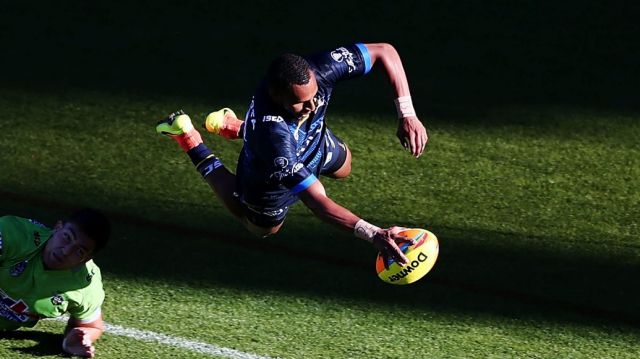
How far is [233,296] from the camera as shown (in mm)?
8109

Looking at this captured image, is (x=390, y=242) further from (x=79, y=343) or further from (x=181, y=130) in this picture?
(x=181, y=130)

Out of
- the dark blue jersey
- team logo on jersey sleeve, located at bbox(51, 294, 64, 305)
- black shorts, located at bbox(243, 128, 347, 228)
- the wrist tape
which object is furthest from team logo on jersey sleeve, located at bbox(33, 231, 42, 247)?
the wrist tape

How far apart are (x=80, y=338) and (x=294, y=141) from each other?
1680 millimetres

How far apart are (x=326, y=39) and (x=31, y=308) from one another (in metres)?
6.08

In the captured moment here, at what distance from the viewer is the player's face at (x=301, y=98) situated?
7.13 meters

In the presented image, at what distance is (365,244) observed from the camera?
8969 millimetres

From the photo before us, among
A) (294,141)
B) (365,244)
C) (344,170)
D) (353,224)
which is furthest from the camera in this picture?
(344,170)

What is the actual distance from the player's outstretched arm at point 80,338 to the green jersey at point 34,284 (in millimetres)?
42

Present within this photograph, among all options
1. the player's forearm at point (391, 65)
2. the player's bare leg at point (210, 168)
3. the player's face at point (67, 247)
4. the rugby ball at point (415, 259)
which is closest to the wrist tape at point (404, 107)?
the player's forearm at point (391, 65)

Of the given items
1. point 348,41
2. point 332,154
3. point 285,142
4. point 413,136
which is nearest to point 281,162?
point 285,142

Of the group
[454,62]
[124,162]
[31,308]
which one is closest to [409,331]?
[31,308]

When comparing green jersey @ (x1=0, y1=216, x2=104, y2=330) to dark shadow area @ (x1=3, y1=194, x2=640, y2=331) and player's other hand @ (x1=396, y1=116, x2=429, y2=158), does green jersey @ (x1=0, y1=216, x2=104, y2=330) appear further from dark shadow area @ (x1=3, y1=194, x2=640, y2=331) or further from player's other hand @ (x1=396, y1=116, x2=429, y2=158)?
player's other hand @ (x1=396, y1=116, x2=429, y2=158)

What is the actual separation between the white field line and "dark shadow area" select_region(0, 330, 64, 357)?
1.12ft

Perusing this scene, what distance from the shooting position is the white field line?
24.0 feet
